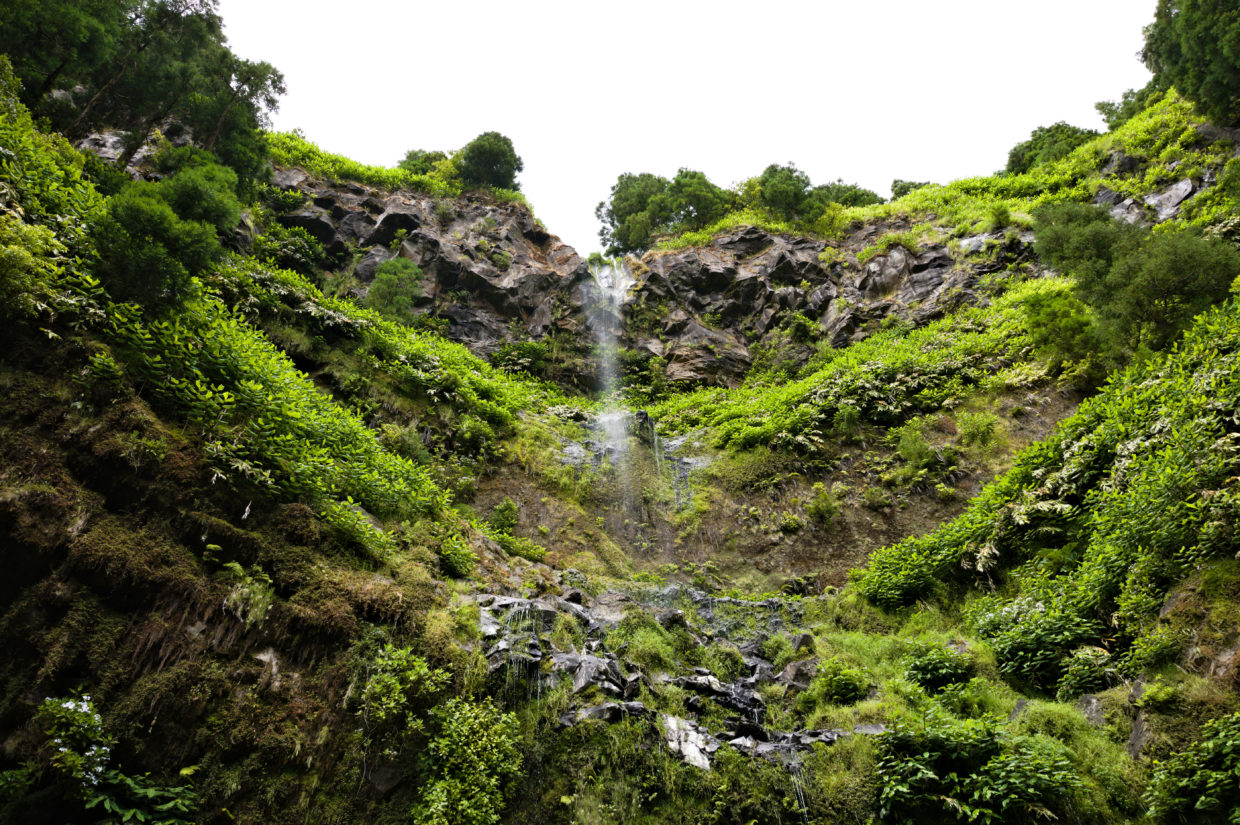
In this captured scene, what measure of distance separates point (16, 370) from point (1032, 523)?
1376cm

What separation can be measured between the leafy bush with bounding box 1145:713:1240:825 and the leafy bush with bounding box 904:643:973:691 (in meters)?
2.54

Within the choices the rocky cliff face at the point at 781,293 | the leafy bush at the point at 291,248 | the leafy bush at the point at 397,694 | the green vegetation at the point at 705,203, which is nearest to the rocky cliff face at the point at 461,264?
the leafy bush at the point at 291,248

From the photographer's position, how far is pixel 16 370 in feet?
19.5

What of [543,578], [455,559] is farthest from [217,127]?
[543,578]

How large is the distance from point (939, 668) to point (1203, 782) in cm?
305

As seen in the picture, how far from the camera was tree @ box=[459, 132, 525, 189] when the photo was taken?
31188 millimetres

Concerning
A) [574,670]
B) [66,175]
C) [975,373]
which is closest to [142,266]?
[66,175]

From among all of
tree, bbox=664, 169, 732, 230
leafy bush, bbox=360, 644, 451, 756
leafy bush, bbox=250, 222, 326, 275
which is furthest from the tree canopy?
tree, bbox=664, 169, 732, 230

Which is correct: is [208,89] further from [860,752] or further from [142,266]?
[860,752]

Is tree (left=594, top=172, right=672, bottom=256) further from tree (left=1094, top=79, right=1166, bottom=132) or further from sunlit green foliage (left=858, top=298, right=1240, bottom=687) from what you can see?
sunlit green foliage (left=858, top=298, right=1240, bottom=687)

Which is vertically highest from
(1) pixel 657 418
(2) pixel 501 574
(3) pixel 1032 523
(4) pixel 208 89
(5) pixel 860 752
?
(4) pixel 208 89

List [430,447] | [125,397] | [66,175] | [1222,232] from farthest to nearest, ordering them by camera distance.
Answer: [430,447], [1222,232], [66,175], [125,397]

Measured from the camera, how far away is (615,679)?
23.0 feet

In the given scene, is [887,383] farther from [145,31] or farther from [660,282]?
[145,31]
